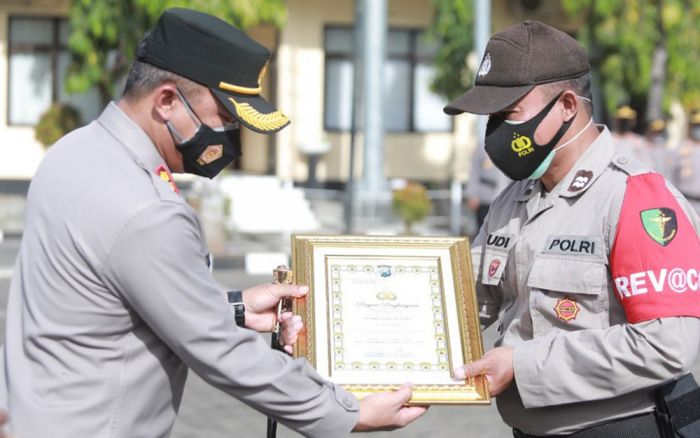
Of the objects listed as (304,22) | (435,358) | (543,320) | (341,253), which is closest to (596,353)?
(543,320)

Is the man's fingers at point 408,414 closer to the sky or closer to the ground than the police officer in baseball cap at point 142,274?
closer to the ground

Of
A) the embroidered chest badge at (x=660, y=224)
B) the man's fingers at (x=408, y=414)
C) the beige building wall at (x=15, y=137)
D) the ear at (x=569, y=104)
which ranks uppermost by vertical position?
the ear at (x=569, y=104)

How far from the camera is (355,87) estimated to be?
16.4m

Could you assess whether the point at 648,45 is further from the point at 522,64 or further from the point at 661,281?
the point at 661,281

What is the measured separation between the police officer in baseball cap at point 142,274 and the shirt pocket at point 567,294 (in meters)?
0.63

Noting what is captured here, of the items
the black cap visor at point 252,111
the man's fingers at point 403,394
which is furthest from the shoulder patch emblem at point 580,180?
the black cap visor at point 252,111

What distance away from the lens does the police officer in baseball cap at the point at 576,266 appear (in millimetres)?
3154

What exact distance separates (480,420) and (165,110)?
15.5ft

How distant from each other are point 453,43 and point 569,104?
1908 cm

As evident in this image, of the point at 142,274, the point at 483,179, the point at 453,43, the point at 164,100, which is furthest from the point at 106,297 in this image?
the point at 453,43

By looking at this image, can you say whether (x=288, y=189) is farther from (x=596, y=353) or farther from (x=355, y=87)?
(x=596, y=353)

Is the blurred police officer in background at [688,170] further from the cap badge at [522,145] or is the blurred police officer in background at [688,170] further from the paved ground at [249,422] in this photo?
the cap badge at [522,145]

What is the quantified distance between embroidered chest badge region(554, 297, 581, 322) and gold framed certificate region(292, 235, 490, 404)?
0.27 metres

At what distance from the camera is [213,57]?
2988 mm
